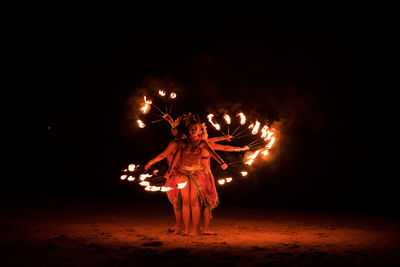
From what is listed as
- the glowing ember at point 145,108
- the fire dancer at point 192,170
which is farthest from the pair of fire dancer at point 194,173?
the glowing ember at point 145,108

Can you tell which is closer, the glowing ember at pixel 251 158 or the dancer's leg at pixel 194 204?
the dancer's leg at pixel 194 204

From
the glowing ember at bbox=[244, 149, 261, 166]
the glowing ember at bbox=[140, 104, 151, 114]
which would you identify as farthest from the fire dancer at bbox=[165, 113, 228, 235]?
the glowing ember at bbox=[140, 104, 151, 114]

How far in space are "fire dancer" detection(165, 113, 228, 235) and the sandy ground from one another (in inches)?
20.2

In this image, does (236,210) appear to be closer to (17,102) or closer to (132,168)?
(132,168)

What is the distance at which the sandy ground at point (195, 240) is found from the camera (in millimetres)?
7875

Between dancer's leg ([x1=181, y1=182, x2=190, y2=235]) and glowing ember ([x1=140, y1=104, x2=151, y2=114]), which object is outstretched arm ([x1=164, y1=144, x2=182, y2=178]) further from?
glowing ember ([x1=140, y1=104, x2=151, y2=114])

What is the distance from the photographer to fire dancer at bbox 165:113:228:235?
1023cm

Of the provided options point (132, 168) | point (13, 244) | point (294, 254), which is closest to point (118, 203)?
point (132, 168)

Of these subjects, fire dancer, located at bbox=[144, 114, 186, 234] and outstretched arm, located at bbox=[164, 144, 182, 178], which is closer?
outstretched arm, located at bbox=[164, 144, 182, 178]

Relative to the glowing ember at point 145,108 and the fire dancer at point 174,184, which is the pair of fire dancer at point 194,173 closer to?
the fire dancer at point 174,184

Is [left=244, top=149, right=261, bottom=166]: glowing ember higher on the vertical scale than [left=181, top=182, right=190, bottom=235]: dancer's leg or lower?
higher

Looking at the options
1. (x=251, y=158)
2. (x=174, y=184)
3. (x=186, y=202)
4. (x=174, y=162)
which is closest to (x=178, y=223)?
(x=186, y=202)

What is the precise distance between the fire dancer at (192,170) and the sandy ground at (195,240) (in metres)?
0.51

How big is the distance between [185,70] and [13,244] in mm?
10581
